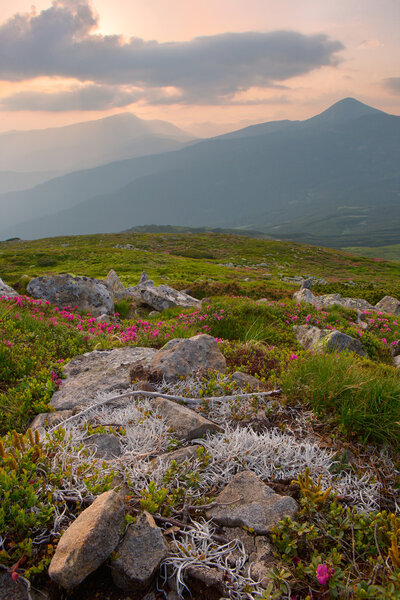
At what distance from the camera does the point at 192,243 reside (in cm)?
8081

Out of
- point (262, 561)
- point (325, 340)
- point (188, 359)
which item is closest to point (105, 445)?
point (262, 561)

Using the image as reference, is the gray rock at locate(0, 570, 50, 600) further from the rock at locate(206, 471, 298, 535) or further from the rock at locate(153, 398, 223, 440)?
the rock at locate(153, 398, 223, 440)

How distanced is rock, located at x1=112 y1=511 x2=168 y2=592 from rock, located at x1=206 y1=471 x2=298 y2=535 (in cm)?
58

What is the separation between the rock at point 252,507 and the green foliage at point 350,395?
135cm

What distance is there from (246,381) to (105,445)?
8.07 ft

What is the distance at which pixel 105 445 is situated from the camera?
3.99 meters

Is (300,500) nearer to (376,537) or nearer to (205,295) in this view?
(376,537)

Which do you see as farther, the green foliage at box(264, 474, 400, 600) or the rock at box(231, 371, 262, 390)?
the rock at box(231, 371, 262, 390)

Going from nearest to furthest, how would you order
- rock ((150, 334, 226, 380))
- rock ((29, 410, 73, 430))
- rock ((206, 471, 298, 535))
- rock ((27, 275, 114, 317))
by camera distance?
rock ((206, 471, 298, 535))
rock ((29, 410, 73, 430))
rock ((150, 334, 226, 380))
rock ((27, 275, 114, 317))

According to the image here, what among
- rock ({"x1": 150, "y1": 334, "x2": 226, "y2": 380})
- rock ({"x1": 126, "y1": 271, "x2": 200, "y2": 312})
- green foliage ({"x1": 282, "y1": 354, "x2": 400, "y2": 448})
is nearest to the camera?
green foliage ({"x1": 282, "y1": 354, "x2": 400, "y2": 448})

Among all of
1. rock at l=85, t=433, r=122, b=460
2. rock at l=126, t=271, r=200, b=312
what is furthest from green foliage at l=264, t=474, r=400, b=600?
rock at l=126, t=271, r=200, b=312

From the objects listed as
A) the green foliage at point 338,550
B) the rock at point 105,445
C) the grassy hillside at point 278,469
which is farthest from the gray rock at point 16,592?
the green foliage at point 338,550

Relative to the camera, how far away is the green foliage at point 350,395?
401 cm

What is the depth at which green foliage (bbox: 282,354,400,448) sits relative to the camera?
4012 millimetres
